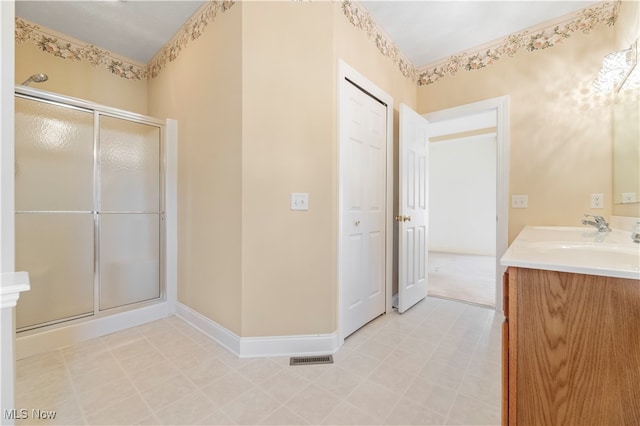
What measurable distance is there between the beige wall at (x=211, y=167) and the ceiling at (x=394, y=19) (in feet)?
1.15

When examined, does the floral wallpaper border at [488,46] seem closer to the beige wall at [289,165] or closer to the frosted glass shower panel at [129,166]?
the beige wall at [289,165]

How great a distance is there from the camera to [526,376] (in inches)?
31.0

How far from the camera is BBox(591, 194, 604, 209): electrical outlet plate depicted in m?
2.04

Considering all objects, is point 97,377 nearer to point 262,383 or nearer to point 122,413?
point 122,413

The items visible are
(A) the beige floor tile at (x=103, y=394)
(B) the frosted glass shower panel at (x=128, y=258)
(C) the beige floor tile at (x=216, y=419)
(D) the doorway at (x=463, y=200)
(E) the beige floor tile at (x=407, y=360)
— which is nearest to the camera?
(C) the beige floor tile at (x=216, y=419)

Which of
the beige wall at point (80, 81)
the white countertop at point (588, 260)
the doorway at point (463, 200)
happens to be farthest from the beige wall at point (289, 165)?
the doorway at point (463, 200)

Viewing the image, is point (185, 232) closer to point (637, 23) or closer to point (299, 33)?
point (299, 33)

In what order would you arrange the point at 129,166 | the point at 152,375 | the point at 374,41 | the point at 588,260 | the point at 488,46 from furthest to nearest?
the point at 488,46 < the point at 129,166 < the point at 374,41 < the point at 152,375 < the point at 588,260

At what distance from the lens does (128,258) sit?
2.35 m

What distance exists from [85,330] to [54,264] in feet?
1.90

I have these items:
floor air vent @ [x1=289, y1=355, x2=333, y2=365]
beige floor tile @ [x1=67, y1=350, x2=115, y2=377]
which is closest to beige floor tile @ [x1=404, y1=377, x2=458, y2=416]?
floor air vent @ [x1=289, y1=355, x2=333, y2=365]

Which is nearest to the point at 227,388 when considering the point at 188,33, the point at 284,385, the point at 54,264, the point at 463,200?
the point at 284,385

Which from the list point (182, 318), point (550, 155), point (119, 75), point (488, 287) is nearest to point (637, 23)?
point (550, 155)

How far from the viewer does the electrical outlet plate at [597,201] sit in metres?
2.04
